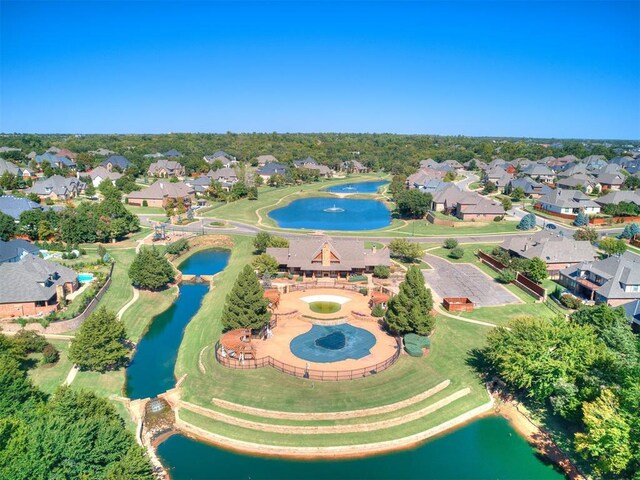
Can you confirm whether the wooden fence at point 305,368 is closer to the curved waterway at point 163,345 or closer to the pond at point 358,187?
the curved waterway at point 163,345

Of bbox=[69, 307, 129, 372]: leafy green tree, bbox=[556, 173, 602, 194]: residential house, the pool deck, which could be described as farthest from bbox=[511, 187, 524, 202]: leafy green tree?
bbox=[69, 307, 129, 372]: leafy green tree

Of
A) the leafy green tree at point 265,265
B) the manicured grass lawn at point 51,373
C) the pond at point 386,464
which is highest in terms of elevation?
the leafy green tree at point 265,265

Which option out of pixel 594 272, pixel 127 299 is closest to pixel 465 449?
pixel 594 272

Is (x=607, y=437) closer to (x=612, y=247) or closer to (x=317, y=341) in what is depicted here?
(x=317, y=341)

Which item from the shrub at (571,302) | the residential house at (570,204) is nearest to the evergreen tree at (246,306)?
the shrub at (571,302)

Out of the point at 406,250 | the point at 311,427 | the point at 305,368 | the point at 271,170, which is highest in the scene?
the point at 271,170

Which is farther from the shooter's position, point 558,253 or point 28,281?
point 558,253

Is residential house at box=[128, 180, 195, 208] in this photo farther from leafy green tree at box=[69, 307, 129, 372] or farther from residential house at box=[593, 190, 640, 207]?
residential house at box=[593, 190, 640, 207]

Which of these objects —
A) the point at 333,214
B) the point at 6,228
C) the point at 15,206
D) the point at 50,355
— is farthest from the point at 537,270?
the point at 15,206
